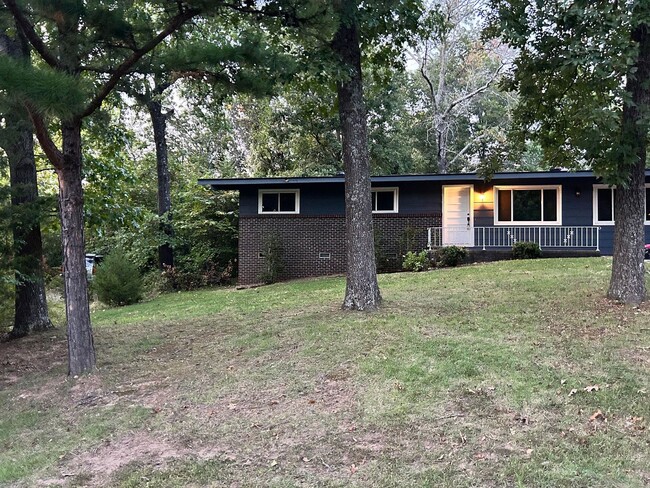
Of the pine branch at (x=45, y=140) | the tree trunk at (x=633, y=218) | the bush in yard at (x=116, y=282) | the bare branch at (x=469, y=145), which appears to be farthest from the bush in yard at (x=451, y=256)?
the bare branch at (x=469, y=145)

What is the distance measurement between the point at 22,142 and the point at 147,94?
8.87ft

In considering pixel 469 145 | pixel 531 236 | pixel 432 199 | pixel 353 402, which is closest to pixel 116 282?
pixel 432 199

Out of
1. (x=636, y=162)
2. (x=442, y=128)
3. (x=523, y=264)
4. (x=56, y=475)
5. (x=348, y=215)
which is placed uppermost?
(x=442, y=128)

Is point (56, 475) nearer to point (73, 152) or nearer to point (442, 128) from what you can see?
point (73, 152)

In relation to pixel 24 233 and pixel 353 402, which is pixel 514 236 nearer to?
pixel 353 402

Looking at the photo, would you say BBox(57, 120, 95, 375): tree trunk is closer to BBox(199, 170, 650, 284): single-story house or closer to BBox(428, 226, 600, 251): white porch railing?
BBox(199, 170, 650, 284): single-story house

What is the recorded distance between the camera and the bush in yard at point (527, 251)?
594 inches

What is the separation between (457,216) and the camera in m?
17.3

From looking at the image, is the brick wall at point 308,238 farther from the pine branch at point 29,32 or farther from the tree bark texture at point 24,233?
the pine branch at point 29,32

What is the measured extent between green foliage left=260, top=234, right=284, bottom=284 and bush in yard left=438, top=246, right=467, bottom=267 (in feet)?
16.8

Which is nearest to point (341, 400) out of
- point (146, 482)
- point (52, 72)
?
point (146, 482)

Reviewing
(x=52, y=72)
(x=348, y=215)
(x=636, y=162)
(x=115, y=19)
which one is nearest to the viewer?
(x=52, y=72)

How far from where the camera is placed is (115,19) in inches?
240

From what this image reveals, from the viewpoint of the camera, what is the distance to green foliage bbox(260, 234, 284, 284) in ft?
54.7
